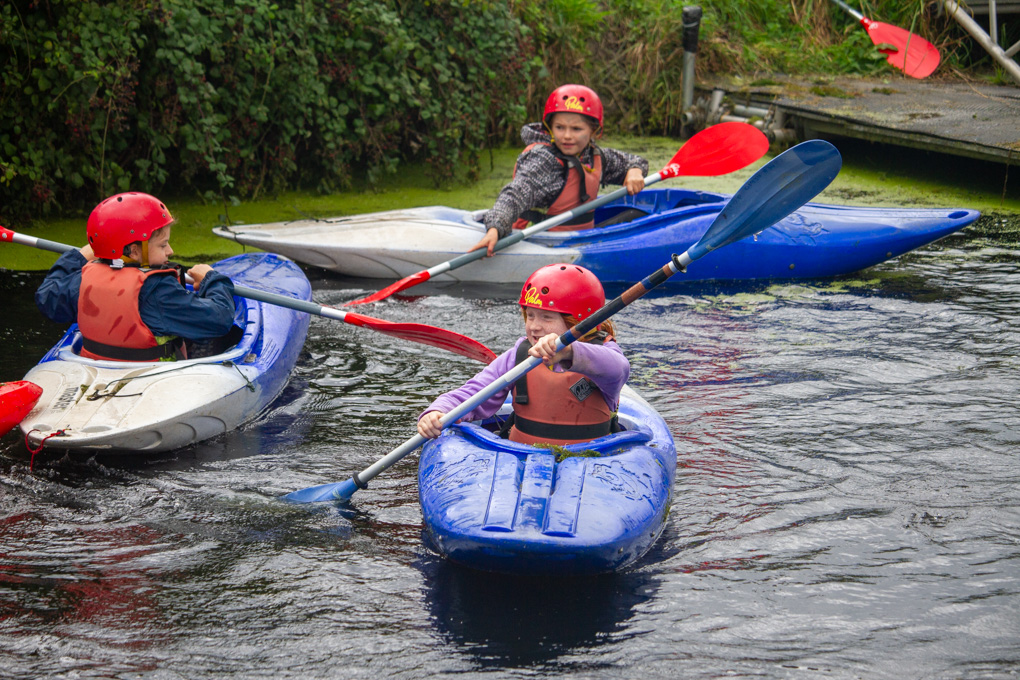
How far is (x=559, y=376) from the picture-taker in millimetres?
3066

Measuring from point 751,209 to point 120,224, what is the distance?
7.35 ft

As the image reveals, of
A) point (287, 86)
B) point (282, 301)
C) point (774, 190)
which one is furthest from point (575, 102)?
point (774, 190)

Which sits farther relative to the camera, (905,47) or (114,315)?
(905,47)

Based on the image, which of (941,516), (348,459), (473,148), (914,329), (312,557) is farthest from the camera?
(473,148)

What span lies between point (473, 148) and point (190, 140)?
223 centimetres

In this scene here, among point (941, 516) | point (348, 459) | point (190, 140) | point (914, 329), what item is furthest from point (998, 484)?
point (190, 140)

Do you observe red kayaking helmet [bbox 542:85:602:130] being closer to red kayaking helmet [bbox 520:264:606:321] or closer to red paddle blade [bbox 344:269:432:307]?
red paddle blade [bbox 344:269:432:307]

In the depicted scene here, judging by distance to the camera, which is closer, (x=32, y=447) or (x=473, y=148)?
(x=32, y=447)

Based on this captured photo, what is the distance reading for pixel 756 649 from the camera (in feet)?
8.00

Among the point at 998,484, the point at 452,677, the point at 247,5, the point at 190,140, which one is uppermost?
the point at 247,5

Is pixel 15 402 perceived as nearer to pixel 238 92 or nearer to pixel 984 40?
pixel 238 92

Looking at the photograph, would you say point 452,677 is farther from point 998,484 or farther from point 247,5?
point 247,5

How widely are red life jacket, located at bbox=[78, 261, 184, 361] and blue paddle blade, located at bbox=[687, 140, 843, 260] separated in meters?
2.07

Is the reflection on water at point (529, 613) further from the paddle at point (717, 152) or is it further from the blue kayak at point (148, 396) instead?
the paddle at point (717, 152)
